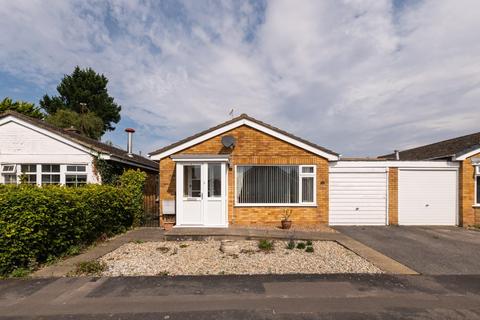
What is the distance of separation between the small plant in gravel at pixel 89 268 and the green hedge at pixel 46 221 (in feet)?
3.08

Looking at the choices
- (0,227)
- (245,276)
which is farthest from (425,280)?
(0,227)

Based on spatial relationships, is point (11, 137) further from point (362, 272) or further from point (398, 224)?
point (398, 224)

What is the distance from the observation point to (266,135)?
11.3 meters

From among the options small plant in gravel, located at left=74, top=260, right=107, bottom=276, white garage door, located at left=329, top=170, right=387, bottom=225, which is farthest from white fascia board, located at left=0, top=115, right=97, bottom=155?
white garage door, located at left=329, top=170, right=387, bottom=225

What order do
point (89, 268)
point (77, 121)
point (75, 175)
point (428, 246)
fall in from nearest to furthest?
1. point (89, 268)
2. point (428, 246)
3. point (75, 175)
4. point (77, 121)

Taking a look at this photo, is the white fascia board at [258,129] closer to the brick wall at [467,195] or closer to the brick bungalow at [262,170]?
the brick bungalow at [262,170]

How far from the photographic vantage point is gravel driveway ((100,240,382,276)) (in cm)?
579

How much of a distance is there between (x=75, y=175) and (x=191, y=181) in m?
5.12

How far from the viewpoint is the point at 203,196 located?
10.2 meters

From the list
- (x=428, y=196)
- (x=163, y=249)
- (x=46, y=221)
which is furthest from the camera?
(x=428, y=196)

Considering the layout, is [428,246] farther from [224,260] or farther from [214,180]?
[214,180]

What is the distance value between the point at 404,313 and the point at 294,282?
5.74 feet

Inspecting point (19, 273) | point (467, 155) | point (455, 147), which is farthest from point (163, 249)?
point (455, 147)

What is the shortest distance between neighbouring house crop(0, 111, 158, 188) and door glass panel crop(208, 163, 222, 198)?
4.50 meters
